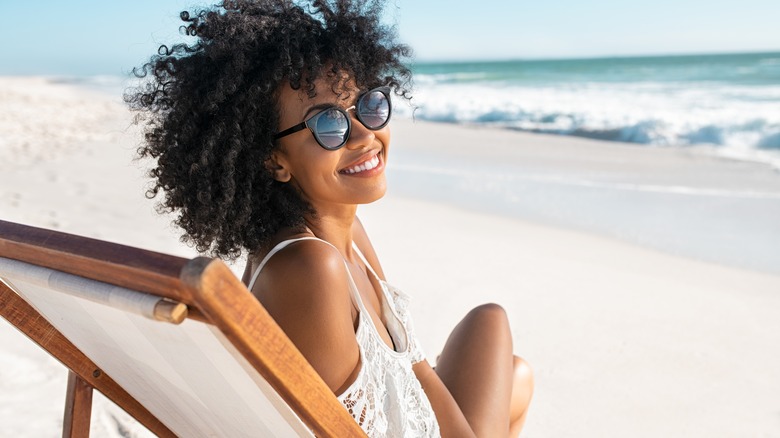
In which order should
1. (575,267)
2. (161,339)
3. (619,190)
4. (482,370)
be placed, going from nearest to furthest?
(161,339)
(482,370)
(575,267)
(619,190)

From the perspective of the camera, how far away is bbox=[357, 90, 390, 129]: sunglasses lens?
208cm

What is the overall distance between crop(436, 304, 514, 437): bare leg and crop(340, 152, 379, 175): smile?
71cm

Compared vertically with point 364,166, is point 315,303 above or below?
below

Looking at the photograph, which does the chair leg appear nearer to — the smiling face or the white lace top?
the white lace top

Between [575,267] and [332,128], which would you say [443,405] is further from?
[575,267]

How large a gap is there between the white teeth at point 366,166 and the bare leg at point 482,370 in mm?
709

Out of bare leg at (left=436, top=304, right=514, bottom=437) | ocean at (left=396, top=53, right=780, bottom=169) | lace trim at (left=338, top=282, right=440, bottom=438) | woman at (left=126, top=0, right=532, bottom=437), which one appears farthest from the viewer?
ocean at (left=396, top=53, right=780, bottom=169)

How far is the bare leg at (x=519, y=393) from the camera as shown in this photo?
2.61 meters

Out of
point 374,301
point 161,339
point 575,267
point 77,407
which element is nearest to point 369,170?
point 374,301

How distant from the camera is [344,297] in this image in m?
1.71

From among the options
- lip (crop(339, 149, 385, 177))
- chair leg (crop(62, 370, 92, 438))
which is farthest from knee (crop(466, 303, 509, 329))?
chair leg (crop(62, 370, 92, 438))

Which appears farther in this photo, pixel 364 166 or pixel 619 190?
pixel 619 190

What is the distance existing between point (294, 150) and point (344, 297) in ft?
1.68

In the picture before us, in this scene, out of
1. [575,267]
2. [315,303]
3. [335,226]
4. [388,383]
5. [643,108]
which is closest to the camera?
[315,303]
